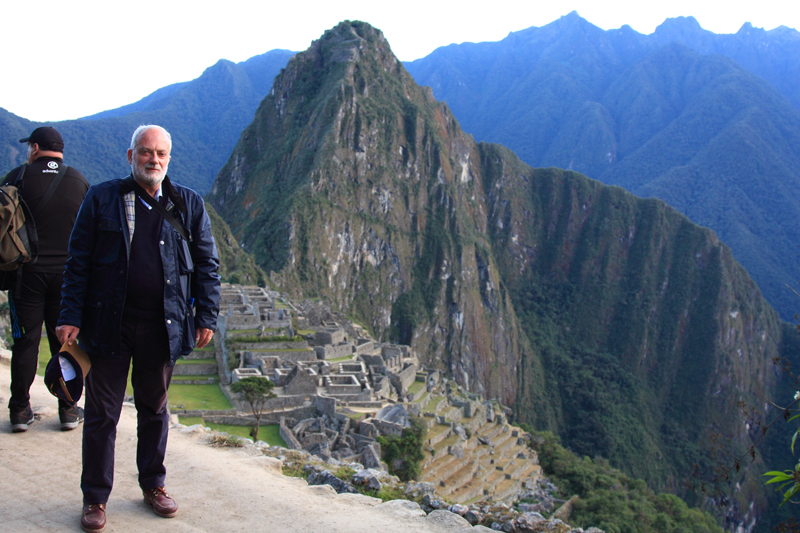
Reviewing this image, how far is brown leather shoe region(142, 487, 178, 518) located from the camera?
4.69 metres

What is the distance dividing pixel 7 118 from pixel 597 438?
3979 inches

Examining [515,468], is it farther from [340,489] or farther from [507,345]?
[507,345]

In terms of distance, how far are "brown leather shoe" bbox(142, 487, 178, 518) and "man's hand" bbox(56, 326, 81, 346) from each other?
144cm

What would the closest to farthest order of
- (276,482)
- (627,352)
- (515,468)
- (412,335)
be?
(276,482) → (515,468) → (412,335) → (627,352)

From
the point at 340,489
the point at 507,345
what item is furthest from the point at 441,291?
the point at 340,489

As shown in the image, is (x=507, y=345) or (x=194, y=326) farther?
(x=507, y=345)

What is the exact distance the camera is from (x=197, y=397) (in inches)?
762

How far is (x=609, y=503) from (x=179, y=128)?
138461 mm

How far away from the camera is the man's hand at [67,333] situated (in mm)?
4309

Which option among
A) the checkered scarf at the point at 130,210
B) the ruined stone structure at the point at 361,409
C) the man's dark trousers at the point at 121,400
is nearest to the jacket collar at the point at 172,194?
the checkered scarf at the point at 130,210

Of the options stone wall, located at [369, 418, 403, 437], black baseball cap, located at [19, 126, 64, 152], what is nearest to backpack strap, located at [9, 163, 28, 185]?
black baseball cap, located at [19, 126, 64, 152]

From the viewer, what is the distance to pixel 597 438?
292 ft

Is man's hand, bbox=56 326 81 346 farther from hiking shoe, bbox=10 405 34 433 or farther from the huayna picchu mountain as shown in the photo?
the huayna picchu mountain

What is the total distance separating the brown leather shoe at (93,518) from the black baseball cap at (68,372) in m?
0.84
